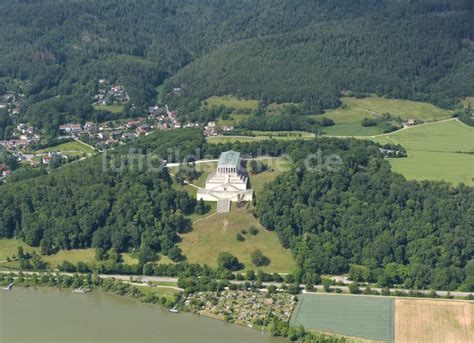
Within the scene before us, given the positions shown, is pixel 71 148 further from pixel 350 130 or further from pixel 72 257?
pixel 350 130

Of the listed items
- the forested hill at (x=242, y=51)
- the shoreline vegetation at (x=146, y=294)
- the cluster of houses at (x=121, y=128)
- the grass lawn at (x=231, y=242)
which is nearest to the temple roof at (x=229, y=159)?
the grass lawn at (x=231, y=242)

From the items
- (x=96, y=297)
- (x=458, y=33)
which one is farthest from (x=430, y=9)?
(x=96, y=297)

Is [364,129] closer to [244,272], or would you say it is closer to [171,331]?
[244,272]

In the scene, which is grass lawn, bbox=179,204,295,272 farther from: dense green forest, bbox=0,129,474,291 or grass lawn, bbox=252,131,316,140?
grass lawn, bbox=252,131,316,140

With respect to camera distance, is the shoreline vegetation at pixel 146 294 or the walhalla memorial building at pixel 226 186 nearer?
the shoreline vegetation at pixel 146 294

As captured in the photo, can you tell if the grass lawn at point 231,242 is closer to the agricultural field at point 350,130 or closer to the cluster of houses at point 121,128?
the agricultural field at point 350,130

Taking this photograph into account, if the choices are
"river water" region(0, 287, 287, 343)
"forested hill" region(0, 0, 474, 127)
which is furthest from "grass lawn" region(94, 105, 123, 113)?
"river water" region(0, 287, 287, 343)
